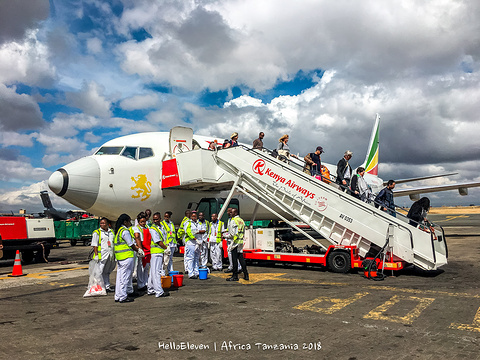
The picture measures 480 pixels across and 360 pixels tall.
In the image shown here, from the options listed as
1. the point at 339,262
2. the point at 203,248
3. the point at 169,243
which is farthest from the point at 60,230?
the point at 339,262

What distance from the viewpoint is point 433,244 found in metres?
9.27

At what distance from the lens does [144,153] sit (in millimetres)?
13617

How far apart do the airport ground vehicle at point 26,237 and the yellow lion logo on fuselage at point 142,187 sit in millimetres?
4869

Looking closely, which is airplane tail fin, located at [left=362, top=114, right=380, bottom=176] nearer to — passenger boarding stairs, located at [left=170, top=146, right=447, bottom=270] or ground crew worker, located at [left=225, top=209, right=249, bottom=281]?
passenger boarding stairs, located at [left=170, top=146, right=447, bottom=270]

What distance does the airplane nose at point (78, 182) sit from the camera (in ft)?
38.8

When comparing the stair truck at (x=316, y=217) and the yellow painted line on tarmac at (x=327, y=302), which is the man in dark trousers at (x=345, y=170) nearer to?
the stair truck at (x=316, y=217)

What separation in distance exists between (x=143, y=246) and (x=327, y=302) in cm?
412

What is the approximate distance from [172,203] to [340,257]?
6808 millimetres

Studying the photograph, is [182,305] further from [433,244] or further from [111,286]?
Result: [433,244]

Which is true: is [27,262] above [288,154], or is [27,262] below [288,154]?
below

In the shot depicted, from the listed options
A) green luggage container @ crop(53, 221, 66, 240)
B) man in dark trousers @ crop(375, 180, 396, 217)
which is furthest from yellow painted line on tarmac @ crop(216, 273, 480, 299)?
green luggage container @ crop(53, 221, 66, 240)

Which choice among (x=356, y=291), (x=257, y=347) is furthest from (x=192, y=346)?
(x=356, y=291)

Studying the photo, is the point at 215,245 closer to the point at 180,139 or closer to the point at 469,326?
the point at 180,139

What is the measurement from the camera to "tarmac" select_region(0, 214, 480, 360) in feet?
14.7
